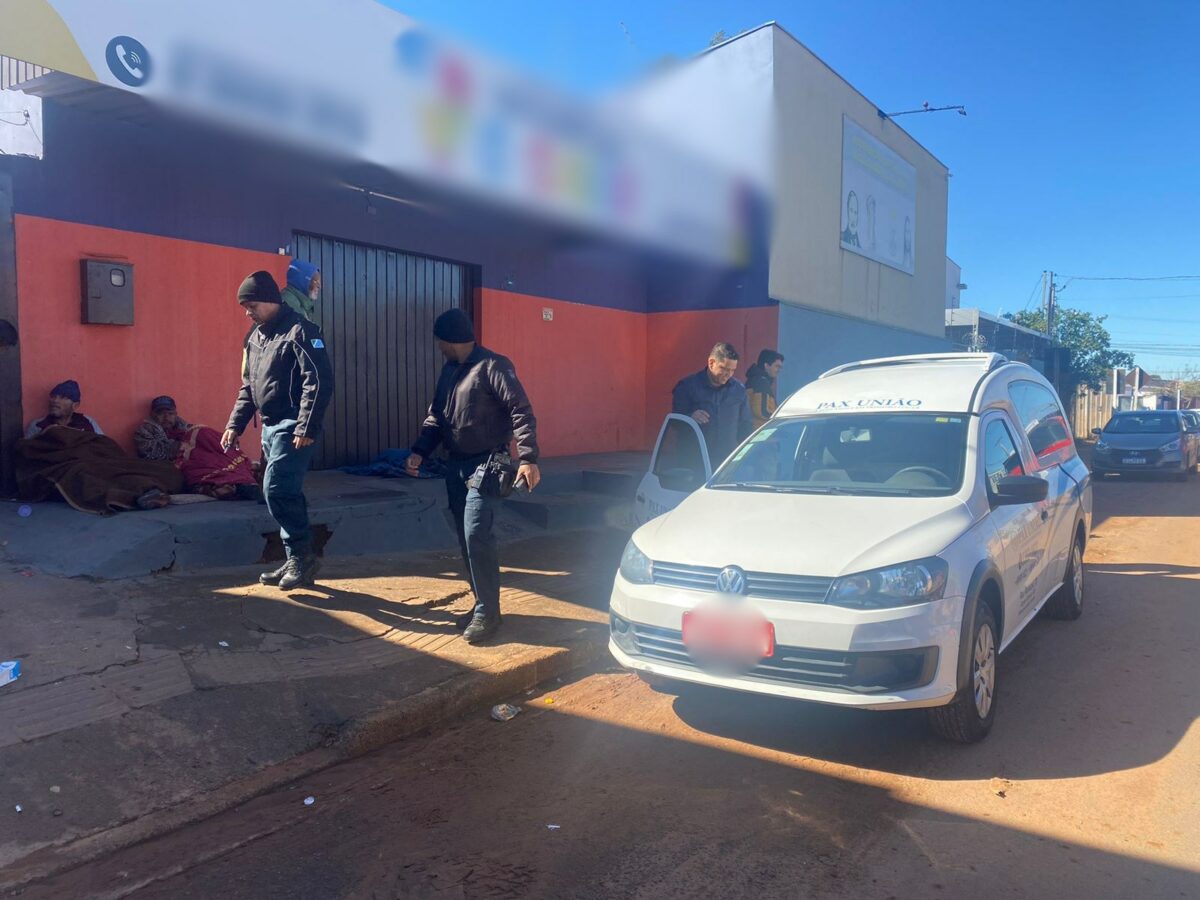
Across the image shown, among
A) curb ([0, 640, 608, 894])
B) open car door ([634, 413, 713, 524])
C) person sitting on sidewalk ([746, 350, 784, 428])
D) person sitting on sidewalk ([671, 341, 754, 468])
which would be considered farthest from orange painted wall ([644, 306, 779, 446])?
curb ([0, 640, 608, 894])

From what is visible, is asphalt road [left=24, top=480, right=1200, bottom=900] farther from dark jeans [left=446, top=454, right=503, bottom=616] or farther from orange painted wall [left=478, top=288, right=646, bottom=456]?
orange painted wall [left=478, top=288, right=646, bottom=456]

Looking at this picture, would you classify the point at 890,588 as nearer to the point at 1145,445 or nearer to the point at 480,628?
the point at 480,628

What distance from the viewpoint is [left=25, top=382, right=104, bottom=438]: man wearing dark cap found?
21.3 ft

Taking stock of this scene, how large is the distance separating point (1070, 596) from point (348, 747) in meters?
4.78

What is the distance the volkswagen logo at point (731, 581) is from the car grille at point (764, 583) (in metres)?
0.02

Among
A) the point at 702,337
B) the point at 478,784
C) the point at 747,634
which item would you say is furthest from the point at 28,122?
the point at 702,337

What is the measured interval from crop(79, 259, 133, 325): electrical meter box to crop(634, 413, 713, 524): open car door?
15.1 feet

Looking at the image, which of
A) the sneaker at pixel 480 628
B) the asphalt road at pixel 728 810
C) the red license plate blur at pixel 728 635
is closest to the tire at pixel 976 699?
the asphalt road at pixel 728 810

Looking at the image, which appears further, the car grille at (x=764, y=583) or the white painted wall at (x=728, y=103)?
the white painted wall at (x=728, y=103)

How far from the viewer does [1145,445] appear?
1705cm

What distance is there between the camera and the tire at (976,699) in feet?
11.9

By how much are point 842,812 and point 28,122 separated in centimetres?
749

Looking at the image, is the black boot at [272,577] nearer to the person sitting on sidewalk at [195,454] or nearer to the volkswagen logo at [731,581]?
the person sitting on sidewalk at [195,454]

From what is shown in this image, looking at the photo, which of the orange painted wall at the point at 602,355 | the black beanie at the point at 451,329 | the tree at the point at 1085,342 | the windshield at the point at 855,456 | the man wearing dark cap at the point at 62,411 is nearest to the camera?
the windshield at the point at 855,456
